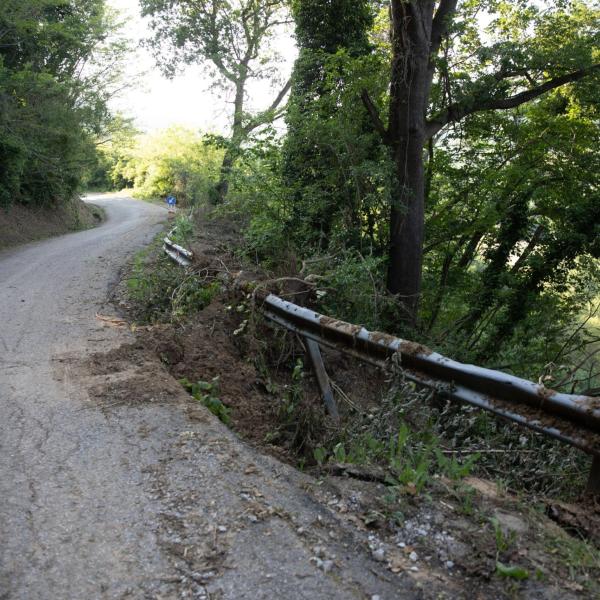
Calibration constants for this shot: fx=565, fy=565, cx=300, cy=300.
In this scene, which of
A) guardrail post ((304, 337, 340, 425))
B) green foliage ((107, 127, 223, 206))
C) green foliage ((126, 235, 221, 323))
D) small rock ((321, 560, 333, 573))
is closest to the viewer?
small rock ((321, 560, 333, 573))

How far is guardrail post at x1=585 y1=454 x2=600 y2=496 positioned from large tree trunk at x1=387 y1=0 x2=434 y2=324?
7094mm

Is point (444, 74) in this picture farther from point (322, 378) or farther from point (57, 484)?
point (57, 484)

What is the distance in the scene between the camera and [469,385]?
384cm

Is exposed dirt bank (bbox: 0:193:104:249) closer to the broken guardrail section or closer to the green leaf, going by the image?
the broken guardrail section

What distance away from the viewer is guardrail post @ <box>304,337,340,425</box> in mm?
5014

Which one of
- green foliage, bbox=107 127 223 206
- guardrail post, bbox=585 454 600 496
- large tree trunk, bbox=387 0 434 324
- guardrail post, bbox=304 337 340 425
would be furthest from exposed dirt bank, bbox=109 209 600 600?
green foliage, bbox=107 127 223 206

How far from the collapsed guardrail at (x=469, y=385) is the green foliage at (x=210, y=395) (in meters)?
0.93

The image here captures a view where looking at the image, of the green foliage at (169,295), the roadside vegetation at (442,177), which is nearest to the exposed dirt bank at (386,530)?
the green foliage at (169,295)

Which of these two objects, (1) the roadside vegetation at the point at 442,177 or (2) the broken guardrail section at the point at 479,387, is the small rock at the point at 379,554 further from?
(1) the roadside vegetation at the point at 442,177

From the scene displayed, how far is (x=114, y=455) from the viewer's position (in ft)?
12.4

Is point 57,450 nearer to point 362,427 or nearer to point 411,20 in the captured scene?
point 362,427

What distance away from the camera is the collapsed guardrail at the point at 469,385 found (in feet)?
10.4

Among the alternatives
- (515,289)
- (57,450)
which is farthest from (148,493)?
(515,289)

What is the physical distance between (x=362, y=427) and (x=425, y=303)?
1056cm
